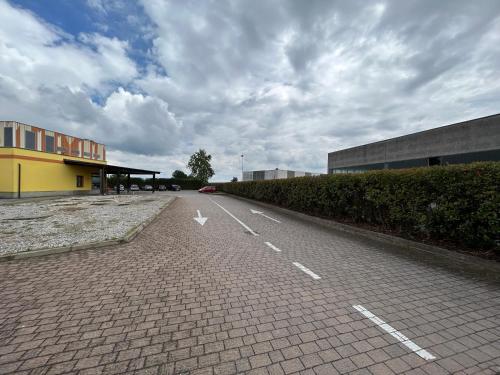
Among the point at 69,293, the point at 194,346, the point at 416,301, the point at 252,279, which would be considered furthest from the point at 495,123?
the point at 69,293

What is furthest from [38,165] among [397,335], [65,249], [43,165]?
[397,335]

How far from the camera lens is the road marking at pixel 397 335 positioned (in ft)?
7.58

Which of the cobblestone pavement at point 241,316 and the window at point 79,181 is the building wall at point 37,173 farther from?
the cobblestone pavement at point 241,316

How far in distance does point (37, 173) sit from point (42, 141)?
9.93 metres

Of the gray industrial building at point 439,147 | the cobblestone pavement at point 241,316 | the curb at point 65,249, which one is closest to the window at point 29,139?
the curb at point 65,249

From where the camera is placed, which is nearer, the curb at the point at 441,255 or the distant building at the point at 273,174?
the curb at the point at 441,255

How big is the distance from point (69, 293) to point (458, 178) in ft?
25.9

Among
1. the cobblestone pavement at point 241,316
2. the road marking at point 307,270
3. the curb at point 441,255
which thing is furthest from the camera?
the curb at point 441,255

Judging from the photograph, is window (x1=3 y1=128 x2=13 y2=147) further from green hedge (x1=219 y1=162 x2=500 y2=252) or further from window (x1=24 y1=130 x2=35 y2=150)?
green hedge (x1=219 y1=162 x2=500 y2=252)

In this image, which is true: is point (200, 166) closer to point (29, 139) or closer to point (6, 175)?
point (29, 139)

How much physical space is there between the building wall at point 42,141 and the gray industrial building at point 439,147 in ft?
131

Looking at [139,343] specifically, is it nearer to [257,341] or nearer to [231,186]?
[257,341]

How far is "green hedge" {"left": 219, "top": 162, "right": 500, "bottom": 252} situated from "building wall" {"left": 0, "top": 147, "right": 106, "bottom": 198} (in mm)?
26644

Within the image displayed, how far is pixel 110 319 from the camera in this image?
2.82m
